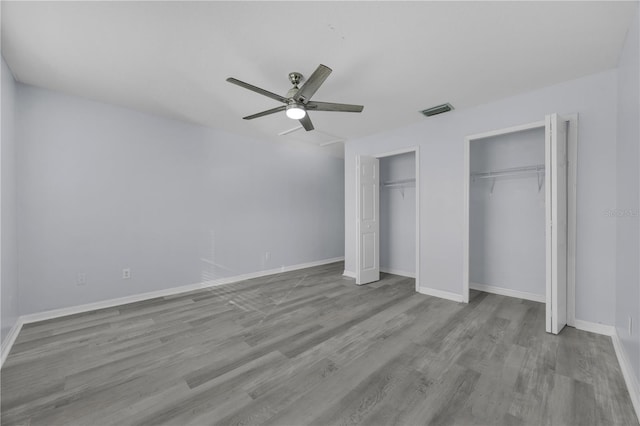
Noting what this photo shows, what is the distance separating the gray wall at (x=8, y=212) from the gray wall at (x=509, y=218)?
5516mm

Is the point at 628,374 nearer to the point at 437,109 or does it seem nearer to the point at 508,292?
the point at 508,292

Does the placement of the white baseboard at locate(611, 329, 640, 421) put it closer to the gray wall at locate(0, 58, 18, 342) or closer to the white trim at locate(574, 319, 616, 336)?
the white trim at locate(574, 319, 616, 336)

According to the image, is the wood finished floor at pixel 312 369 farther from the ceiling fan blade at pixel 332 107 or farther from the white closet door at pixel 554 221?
the ceiling fan blade at pixel 332 107

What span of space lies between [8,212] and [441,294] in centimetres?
507

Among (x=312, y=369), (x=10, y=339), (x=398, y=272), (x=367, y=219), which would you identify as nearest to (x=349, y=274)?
(x=398, y=272)

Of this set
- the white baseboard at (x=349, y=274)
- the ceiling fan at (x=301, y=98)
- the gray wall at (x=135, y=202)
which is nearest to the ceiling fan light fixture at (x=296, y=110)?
the ceiling fan at (x=301, y=98)

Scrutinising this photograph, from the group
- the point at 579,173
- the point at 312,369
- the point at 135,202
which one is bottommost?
Answer: the point at 312,369

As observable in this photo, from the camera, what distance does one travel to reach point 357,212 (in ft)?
14.8

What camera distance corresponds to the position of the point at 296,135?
16.2ft

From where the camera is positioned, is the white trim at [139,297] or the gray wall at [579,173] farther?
the white trim at [139,297]

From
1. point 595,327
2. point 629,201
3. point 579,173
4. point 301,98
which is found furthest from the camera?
point 579,173

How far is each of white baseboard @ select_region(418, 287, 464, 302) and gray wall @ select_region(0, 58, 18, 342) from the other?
→ 15.1 ft

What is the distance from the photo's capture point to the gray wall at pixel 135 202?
303cm

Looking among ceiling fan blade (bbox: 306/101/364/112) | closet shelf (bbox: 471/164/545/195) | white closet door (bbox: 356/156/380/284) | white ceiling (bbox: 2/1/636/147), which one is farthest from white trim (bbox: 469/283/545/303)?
ceiling fan blade (bbox: 306/101/364/112)
